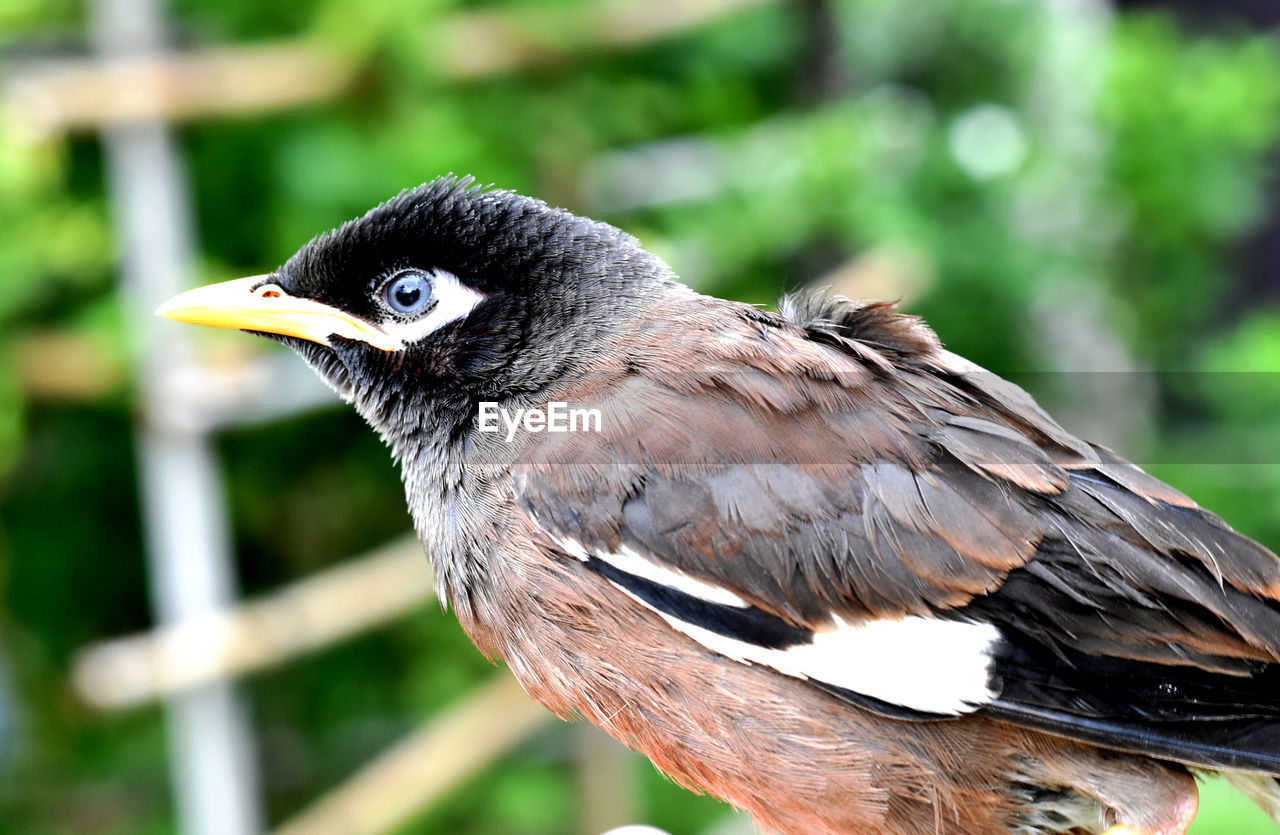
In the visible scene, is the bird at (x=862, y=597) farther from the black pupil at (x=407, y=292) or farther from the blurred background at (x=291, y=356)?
the blurred background at (x=291, y=356)

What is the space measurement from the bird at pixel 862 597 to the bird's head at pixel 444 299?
0.16 metres

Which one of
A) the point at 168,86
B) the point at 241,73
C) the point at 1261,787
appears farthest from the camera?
the point at 241,73

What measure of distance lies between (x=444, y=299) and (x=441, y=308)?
2cm

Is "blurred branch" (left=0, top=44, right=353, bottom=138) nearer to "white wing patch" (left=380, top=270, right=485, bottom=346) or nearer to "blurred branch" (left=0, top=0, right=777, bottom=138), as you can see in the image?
"blurred branch" (left=0, top=0, right=777, bottom=138)

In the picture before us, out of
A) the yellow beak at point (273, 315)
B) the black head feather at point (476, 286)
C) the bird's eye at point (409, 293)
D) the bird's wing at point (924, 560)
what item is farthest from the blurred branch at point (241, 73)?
the bird's wing at point (924, 560)

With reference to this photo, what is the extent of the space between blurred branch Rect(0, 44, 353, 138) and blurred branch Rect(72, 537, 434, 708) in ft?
5.35

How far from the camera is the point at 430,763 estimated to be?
13.8 feet

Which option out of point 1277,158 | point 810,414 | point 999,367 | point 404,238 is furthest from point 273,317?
point 1277,158

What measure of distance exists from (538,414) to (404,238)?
0.49 meters

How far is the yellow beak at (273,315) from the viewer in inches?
97.2

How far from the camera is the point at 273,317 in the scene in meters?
2.49

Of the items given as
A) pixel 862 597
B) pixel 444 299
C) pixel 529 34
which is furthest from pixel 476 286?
pixel 529 34

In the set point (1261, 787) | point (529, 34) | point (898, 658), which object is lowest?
point (1261, 787)

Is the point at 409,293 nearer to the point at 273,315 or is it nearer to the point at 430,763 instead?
the point at 273,315
